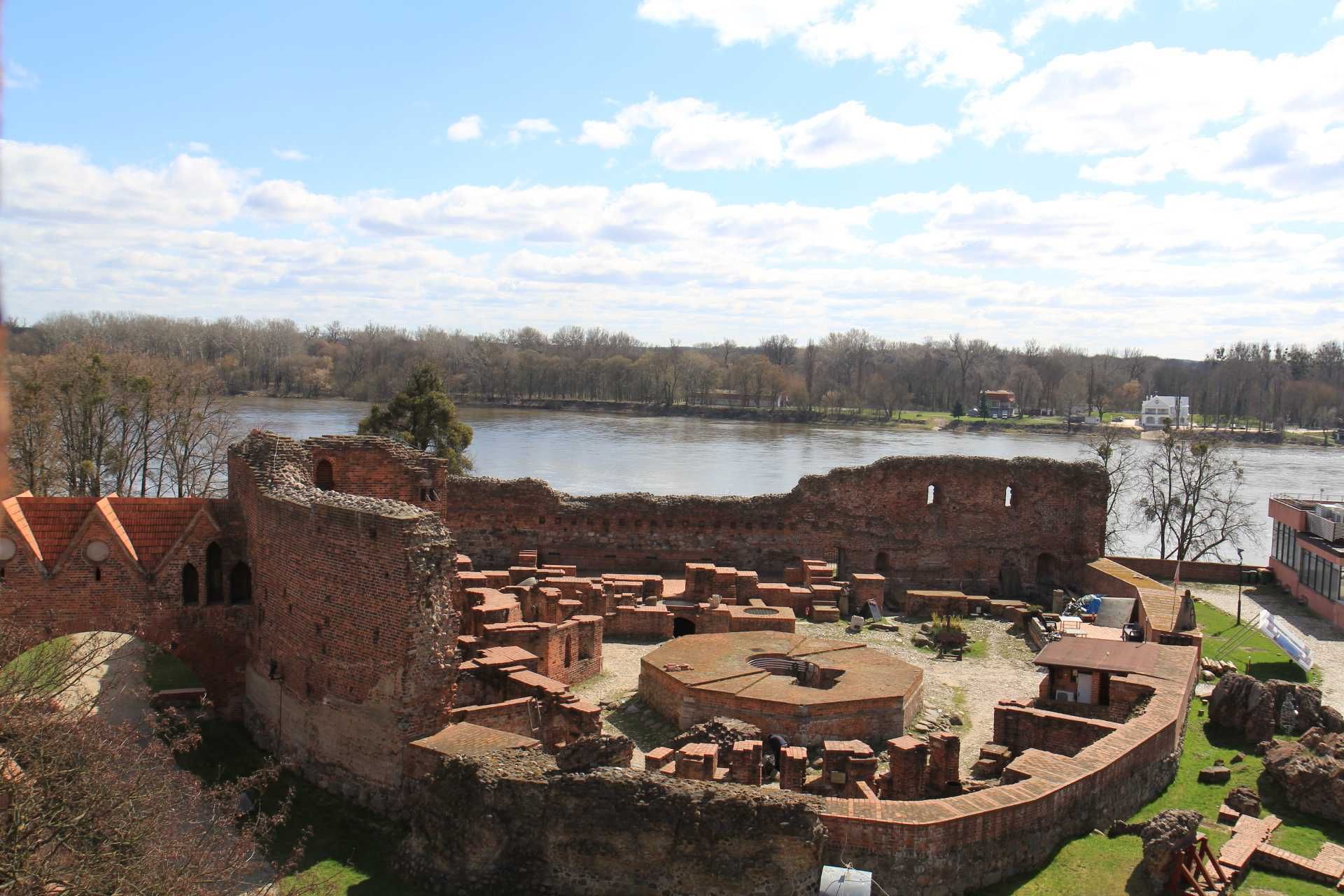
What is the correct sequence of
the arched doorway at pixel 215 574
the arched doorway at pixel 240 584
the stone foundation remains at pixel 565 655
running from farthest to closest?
the arched doorway at pixel 240 584 → the arched doorway at pixel 215 574 → the stone foundation remains at pixel 565 655

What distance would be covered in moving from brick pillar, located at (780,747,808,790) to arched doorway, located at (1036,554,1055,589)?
580 inches

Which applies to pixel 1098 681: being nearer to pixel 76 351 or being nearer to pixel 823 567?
pixel 823 567

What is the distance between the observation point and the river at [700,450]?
48.4 meters

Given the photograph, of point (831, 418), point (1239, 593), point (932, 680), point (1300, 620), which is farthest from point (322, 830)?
point (831, 418)

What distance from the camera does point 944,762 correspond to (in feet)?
42.0

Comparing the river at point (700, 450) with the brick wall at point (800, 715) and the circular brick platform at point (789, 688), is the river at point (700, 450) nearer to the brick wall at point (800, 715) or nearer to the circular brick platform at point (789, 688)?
the circular brick platform at point (789, 688)

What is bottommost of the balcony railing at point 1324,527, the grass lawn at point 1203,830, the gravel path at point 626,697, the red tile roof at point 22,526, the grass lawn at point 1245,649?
the gravel path at point 626,697

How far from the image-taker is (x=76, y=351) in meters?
31.3

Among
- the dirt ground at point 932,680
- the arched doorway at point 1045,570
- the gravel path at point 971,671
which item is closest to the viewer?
the dirt ground at point 932,680

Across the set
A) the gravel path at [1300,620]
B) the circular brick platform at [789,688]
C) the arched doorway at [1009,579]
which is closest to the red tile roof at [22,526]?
the circular brick platform at [789,688]

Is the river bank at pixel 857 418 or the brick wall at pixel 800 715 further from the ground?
the river bank at pixel 857 418

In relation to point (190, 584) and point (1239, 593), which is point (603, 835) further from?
point (1239, 593)

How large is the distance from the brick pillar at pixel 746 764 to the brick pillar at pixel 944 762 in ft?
6.87

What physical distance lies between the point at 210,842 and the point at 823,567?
15132mm
